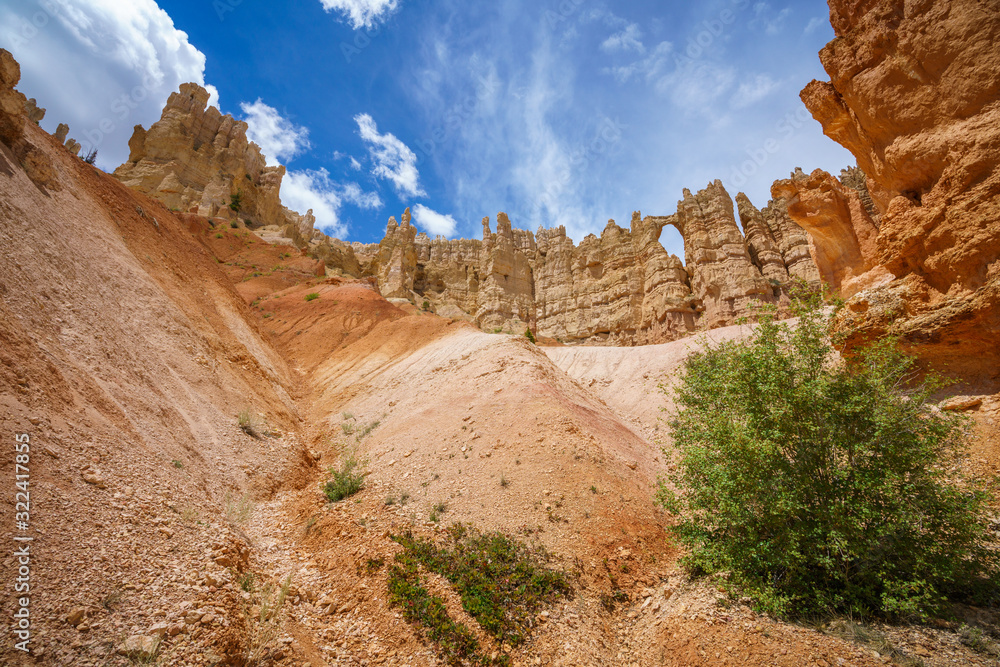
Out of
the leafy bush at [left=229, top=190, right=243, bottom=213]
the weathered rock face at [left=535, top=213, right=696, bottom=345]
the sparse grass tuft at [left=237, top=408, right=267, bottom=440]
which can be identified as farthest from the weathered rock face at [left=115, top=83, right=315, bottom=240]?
the sparse grass tuft at [left=237, top=408, right=267, bottom=440]

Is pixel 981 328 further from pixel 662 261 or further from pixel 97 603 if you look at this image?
pixel 662 261

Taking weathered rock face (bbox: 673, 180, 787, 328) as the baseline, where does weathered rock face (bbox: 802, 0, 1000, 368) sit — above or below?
below

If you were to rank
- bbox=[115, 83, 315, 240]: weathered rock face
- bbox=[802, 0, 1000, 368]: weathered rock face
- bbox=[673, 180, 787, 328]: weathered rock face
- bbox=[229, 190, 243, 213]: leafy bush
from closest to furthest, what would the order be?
1. bbox=[802, 0, 1000, 368]: weathered rock face
2. bbox=[673, 180, 787, 328]: weathered rock face
3. bbox=[115, 83, 315, 240]: weathered rock face
4. bbox=[229, 190, 243, 213]: leafy bush

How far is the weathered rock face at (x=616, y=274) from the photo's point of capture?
138 ft

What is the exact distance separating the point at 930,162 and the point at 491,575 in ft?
47.1

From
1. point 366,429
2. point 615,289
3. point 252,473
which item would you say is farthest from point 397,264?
point 252,473

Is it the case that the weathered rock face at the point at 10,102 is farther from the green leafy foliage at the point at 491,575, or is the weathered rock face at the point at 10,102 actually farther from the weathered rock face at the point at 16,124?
the green leafy foliage at the point at 491,575

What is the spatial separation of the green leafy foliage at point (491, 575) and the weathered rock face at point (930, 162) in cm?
922

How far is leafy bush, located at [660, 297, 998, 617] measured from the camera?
6.32 m

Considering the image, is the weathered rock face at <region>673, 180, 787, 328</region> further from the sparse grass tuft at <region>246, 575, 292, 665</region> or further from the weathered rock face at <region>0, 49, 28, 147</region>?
the weathered rock face at <region>0, 49, 28, 147</region>

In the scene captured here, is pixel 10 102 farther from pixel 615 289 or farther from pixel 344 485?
Result: pixel 615 289

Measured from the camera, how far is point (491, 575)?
26.7 ft

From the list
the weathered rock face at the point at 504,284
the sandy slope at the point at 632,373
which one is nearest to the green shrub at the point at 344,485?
the sandy slope at the point at 632,373

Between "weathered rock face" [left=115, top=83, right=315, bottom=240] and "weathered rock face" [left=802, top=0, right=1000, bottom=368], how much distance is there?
164 feet
